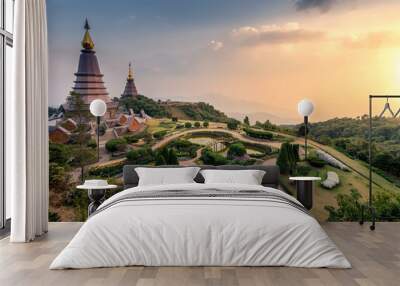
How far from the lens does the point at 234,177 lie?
22.6 feet

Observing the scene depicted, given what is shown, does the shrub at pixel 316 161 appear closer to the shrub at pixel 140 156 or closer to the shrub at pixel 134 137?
the shrub at pixel 140 156

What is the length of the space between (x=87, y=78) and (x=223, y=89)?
6.40 ft

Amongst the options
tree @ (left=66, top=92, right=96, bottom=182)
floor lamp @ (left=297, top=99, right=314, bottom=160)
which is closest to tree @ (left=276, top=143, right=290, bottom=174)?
floor lamp @ (left=297, top=99, right=314, bottom=160)

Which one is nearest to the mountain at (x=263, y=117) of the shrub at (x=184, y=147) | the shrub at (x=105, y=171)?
the shrub at (x=184, y=147)

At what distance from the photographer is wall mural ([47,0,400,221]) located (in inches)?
308

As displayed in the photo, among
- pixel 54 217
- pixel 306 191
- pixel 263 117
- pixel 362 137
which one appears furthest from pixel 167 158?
pixel 362 137

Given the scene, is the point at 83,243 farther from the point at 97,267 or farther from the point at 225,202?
the point at 225,202

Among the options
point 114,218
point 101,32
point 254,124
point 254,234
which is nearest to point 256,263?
point 254,234

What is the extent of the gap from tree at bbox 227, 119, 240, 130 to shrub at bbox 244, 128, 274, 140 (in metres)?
0.15

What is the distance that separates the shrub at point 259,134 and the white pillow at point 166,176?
4.00ft

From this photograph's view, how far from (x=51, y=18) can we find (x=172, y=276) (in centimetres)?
488

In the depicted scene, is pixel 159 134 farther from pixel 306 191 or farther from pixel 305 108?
pixel 306 191

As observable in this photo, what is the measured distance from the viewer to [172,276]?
429cm

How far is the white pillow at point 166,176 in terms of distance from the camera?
6.91m
